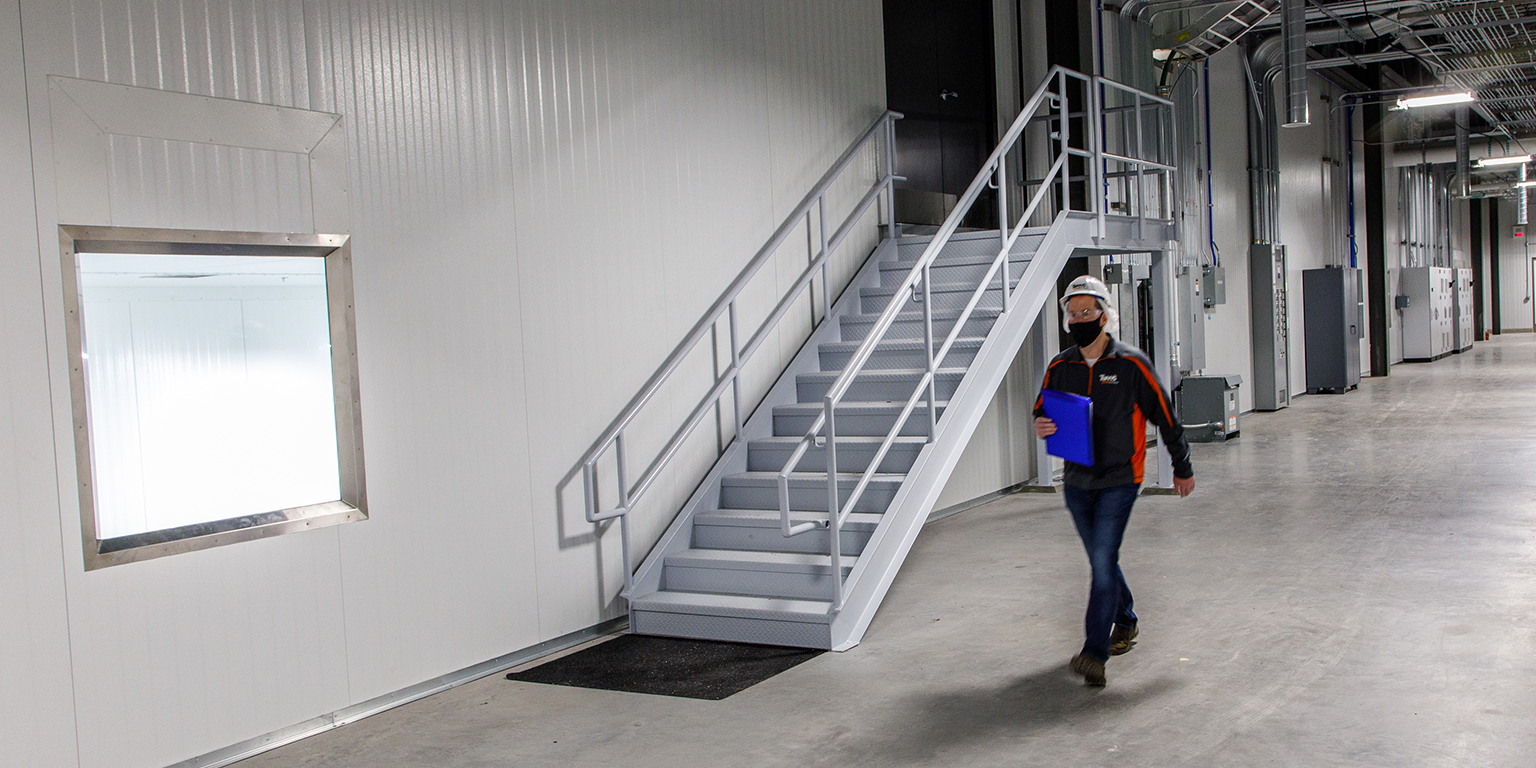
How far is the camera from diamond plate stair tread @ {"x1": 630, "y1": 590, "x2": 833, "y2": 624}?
18.1 feet

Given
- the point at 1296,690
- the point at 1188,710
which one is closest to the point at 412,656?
the point at 1188,710

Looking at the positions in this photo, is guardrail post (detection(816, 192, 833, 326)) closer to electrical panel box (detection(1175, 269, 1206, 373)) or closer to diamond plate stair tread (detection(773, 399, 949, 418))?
diamond plate stair tread (detection(773, 399, 949, 418))

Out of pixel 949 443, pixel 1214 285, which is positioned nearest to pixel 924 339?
pixel 949 443

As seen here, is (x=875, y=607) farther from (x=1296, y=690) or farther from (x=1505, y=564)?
(x=1505, y=564)

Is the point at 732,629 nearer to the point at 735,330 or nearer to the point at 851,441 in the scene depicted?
the point at 851,441

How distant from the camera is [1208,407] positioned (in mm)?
13109

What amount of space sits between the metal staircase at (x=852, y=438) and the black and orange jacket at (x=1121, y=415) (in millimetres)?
1294

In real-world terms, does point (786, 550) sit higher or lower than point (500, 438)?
lower

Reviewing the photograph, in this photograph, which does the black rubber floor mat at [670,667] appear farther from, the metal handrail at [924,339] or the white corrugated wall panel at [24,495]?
the white corrugated wall panel at [24,495]

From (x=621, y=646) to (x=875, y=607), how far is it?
50.7 inches

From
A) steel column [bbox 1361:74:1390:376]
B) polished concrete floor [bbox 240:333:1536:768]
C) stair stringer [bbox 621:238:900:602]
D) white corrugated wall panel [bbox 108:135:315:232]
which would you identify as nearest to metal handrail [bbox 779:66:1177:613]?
stair stringer [bbox 621:238:900:602]

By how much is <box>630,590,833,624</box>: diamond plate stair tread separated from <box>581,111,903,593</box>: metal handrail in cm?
20

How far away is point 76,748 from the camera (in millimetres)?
3932

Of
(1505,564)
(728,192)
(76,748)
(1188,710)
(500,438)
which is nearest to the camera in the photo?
(76,748)
